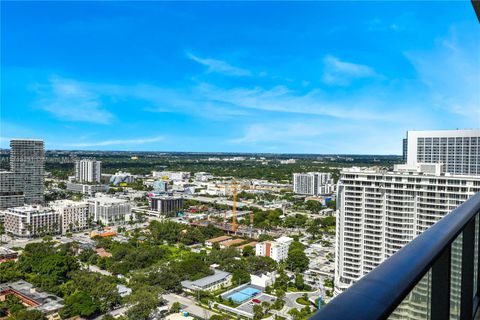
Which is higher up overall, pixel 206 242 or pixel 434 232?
pixel 434 232

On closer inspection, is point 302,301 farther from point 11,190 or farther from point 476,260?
point 11,190

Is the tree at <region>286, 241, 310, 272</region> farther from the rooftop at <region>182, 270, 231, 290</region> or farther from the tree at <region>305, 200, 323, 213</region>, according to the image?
the tree at <region>305, 200, 323, 213</region>

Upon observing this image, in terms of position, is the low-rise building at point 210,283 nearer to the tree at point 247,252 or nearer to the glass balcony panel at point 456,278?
the tree at point 247,252

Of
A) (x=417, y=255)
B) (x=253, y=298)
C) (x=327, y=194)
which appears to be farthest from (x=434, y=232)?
(x=327, y=194)

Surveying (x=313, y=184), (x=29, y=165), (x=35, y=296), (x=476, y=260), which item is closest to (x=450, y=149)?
(x=35, y=296)

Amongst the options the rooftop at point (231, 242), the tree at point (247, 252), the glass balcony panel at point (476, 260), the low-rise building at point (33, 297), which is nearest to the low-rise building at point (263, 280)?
the tree at point (247, 252)

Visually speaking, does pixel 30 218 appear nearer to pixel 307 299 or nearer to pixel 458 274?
pixel 307 299
